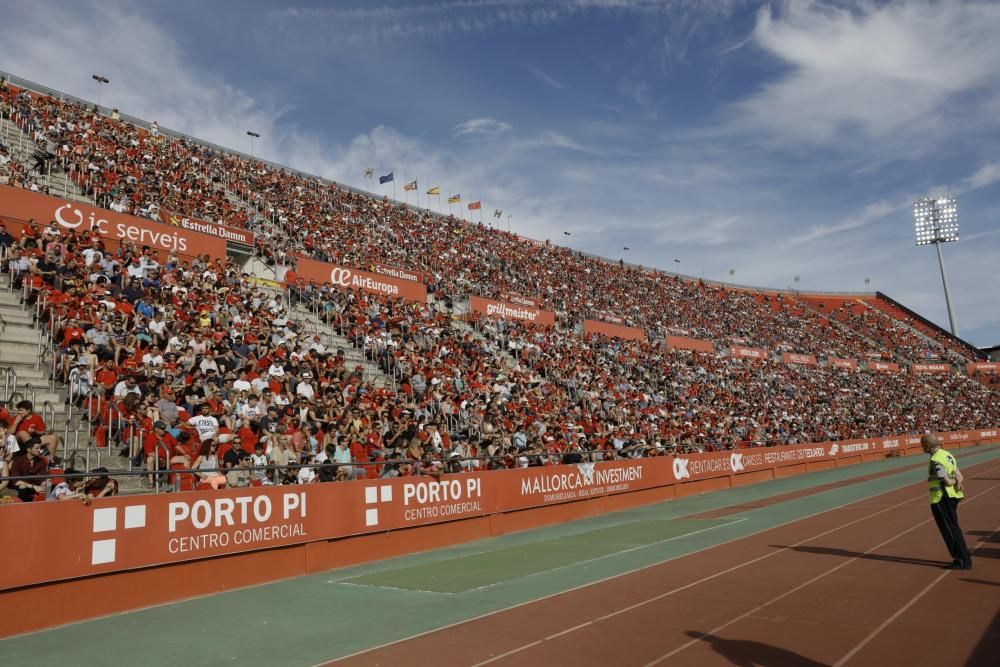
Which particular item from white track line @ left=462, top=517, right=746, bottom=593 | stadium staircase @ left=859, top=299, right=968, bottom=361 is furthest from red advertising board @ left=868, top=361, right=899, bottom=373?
white track line @ left=462, top=517, right=746, bottom=593

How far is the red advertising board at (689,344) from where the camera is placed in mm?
43719

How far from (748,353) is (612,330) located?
51.9 feet

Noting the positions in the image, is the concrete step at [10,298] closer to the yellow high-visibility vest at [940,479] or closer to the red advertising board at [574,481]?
the red advertising board at [574,481]

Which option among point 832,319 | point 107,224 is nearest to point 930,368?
point 832,319

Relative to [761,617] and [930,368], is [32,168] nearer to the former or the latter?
[761,617]

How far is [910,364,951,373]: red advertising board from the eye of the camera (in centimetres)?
6176

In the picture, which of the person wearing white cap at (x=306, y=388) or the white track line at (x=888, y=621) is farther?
the person wearing white cap at (x=306, y=388)

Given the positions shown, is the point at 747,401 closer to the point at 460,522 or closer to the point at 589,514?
the point at 589,514

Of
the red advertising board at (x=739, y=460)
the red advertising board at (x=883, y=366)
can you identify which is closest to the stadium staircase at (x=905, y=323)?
the red advertising board at (x=883, y=366)

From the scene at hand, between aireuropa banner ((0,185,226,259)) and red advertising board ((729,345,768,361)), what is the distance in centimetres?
3644

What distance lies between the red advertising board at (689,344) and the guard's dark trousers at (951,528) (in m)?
32.9

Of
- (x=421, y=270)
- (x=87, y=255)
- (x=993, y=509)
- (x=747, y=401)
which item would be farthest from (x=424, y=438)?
(x=747, y=401)

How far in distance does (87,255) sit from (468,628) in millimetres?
14059

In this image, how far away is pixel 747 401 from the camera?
3981 centimetres
